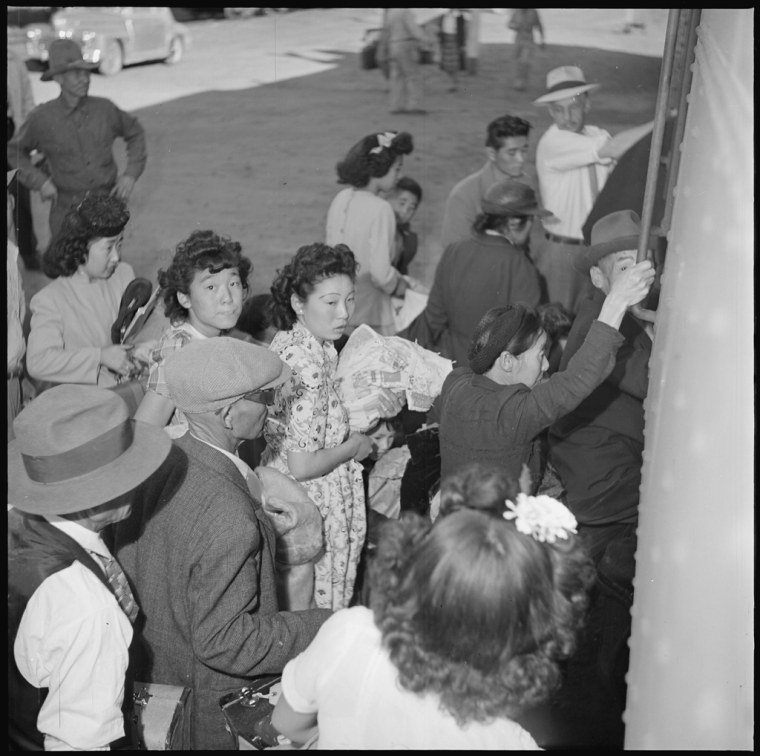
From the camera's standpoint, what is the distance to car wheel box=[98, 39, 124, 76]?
363 inches

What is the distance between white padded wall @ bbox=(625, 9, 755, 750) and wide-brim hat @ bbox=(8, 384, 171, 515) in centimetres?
119

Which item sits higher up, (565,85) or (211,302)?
(565,85)

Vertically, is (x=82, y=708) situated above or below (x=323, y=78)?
below

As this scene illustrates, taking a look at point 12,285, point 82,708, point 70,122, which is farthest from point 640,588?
point 70,122

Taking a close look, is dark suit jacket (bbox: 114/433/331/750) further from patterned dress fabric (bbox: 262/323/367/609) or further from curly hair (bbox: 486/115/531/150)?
curly hair (bbox: 486/115/531/150)

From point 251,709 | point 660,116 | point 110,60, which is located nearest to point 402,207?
point 660,116

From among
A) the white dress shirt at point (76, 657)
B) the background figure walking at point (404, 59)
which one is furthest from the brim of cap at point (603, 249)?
the background figure walking at point (404, 59)

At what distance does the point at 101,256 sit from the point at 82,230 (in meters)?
0.13

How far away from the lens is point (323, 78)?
977cm

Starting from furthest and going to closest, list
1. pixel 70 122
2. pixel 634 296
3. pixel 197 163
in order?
1. pixel 197 163
2. pixel 70 122
3. pixel 634 296

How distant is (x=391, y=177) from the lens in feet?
16.5

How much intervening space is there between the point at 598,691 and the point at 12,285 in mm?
2651

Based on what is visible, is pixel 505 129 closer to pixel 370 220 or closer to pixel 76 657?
pixel 370 220

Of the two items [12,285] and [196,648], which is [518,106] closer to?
[12,285]
